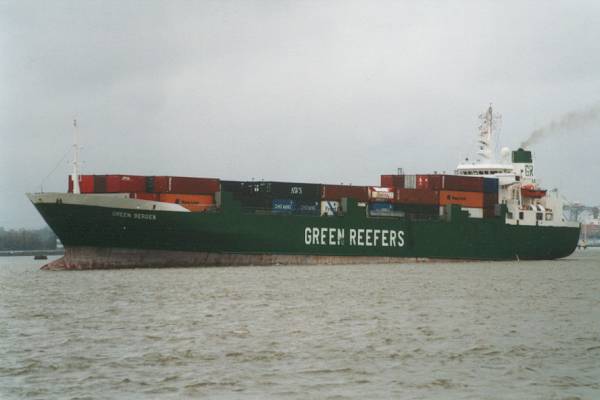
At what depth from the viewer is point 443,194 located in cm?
5597

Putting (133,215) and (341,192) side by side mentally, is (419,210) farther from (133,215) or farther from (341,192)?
(133,215)

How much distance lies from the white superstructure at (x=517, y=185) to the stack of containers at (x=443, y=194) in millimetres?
2579

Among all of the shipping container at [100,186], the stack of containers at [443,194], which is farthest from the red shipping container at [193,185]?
the stack of containers at [443,194]

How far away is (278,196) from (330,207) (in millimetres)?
4089

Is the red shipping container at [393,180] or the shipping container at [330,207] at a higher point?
the red shipping container at [393,180]

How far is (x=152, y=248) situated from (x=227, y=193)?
546 cm

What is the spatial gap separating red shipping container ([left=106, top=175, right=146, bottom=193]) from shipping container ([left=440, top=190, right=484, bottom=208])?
21.4m

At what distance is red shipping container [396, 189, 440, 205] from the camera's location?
2133 inches

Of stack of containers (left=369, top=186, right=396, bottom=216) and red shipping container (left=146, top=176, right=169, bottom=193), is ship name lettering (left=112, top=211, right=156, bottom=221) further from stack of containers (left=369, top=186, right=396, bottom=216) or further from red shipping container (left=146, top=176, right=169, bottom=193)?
stack of containers (left=369, top=186, right=396, bottom=216)

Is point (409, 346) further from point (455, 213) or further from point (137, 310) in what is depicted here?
point (455, 213)

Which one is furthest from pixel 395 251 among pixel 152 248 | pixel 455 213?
pixel 152 248

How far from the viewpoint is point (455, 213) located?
55781 millimetres

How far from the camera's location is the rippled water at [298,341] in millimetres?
14820

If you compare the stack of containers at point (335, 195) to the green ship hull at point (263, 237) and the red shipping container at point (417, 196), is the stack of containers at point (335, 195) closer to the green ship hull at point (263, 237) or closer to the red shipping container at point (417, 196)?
the green ship hull at point (263, 237)
